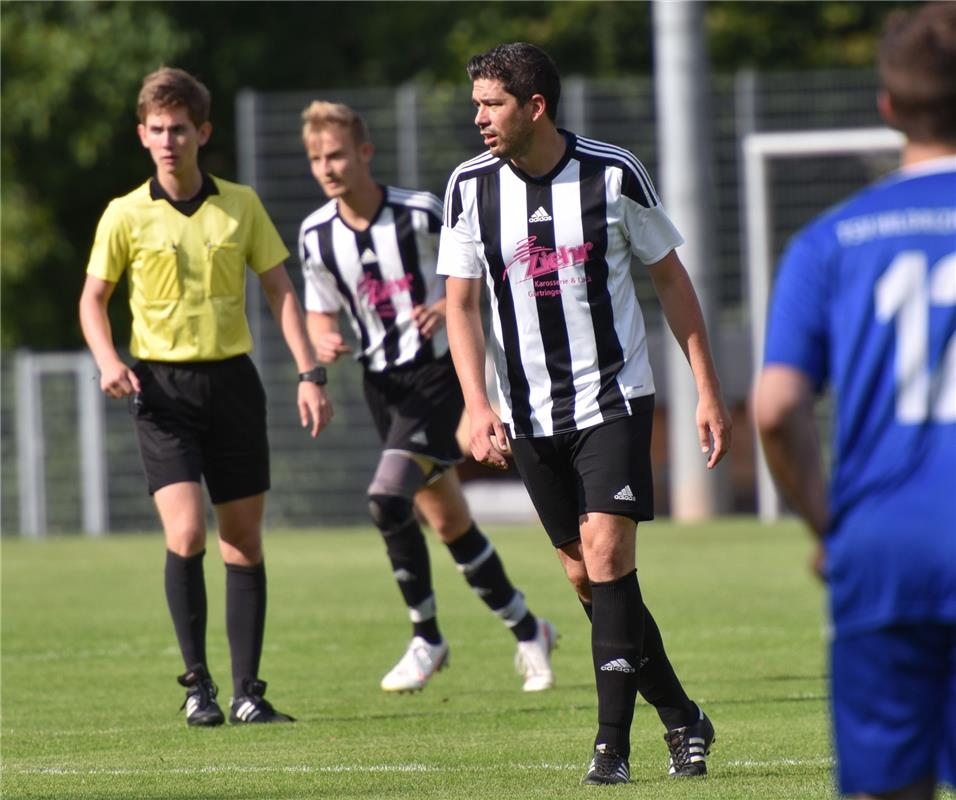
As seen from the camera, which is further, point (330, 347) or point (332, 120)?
point (330, 347)

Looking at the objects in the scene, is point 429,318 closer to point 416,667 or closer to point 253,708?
point 416,667

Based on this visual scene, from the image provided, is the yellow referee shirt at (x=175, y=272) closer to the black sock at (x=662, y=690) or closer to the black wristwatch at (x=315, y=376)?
the black wristwatch at (x=315, y=376)

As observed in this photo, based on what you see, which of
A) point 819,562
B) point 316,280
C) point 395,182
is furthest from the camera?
point 395,182

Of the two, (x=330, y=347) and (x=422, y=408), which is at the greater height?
(x=330, y=347)

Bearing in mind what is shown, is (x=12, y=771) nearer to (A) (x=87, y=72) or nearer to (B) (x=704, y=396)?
(B) (x=704, y=396)

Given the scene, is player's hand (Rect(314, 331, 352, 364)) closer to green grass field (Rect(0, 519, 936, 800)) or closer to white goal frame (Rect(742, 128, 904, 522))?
green grass field (Rect(0, 519, 936, 800))

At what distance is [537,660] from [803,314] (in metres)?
5.18

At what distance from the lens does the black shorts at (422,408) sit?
8.48 meters

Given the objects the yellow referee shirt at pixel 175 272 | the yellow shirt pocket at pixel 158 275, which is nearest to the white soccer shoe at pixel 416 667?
the yellow referee shirt at pixel 175 272

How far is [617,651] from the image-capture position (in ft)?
18.8

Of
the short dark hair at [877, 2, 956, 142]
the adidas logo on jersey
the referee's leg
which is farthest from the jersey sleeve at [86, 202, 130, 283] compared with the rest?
the short dark hair at [877, 2, 956, 142]

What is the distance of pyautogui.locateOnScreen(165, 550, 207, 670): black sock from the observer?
7402mm

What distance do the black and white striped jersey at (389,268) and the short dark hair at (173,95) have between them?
4.21ft

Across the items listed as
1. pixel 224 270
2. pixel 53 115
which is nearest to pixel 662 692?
pixel 224 270
